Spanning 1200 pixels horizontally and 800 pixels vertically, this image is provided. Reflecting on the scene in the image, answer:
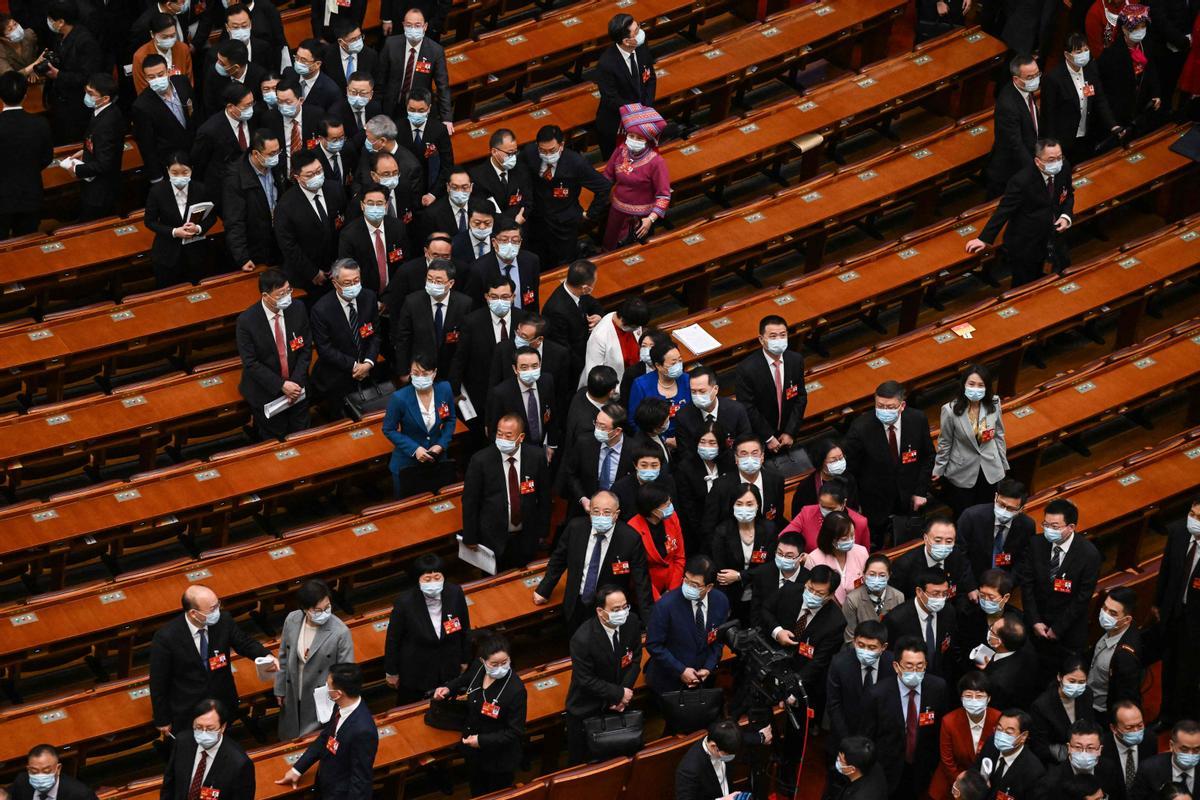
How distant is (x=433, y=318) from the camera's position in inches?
416

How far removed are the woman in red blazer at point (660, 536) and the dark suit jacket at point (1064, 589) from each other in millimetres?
1663

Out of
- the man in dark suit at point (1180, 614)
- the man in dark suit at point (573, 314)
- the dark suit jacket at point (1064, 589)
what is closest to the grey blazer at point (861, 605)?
the dark suit jacket at point (1064, 589)

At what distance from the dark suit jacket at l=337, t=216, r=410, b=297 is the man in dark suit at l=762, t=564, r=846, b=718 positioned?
263 centimetres

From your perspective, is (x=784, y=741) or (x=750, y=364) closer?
(x=784, y=741)

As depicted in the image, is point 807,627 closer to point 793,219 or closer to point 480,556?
point 480,556

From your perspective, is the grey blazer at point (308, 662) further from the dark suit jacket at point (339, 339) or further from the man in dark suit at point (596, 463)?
the dark suit jacket at point (339, 339)

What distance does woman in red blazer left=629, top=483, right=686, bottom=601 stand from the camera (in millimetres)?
9680

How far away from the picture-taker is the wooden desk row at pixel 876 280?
450 inches

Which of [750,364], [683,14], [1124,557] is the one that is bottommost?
[1124,557]

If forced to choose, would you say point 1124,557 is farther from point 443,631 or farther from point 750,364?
point 443,631

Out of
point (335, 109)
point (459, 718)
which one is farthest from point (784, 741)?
point (335, 109)

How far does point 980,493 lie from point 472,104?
4233 millimetres

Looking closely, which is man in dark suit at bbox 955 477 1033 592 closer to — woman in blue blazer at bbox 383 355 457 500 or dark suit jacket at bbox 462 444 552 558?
dark suit jacket at bbox 462 444 552 558

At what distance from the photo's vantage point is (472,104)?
42.3 ft
